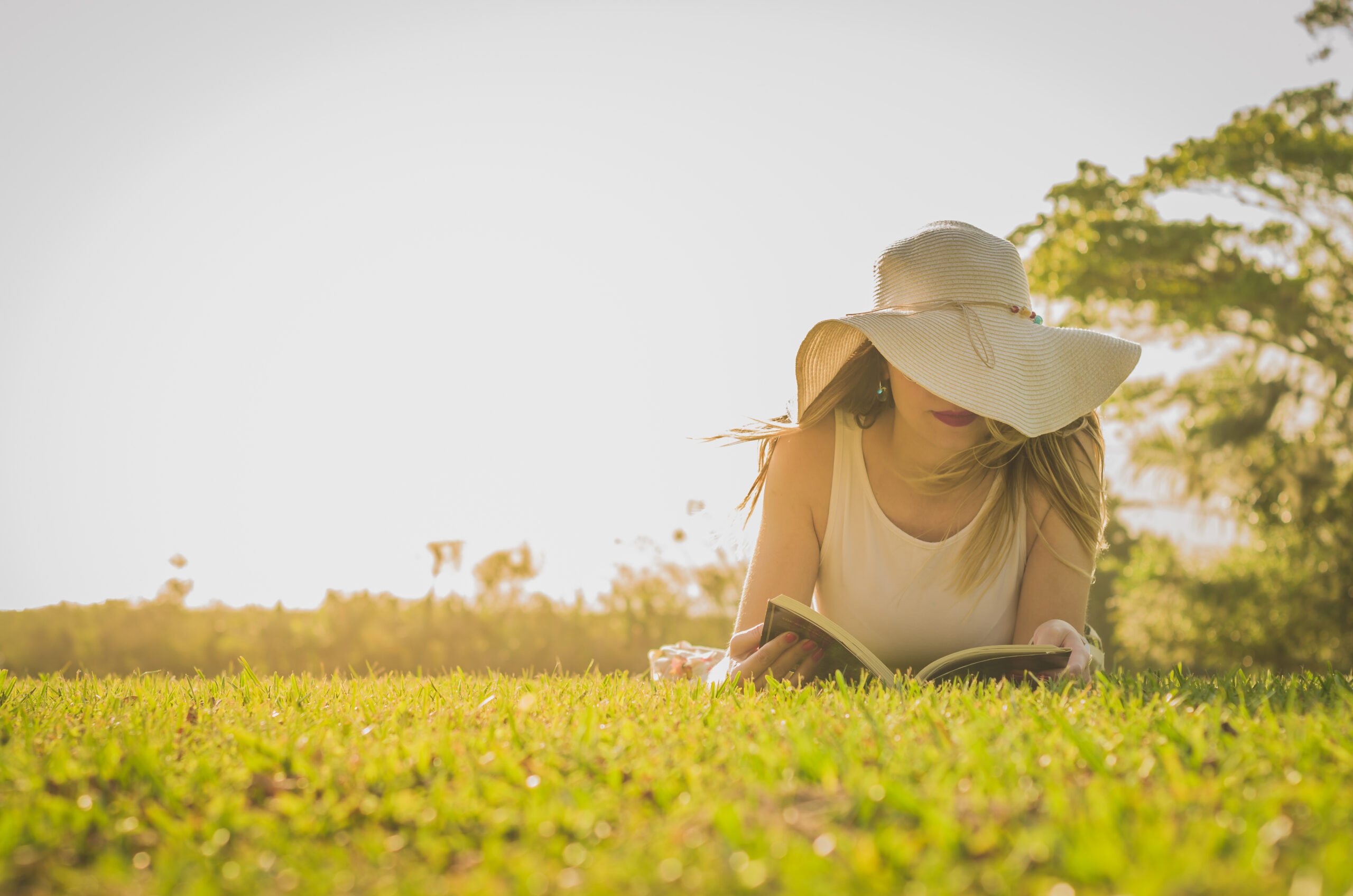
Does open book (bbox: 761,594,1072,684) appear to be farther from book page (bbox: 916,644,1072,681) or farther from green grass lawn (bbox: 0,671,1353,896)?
green grass lawn (bbox: 0,671,1353,896)

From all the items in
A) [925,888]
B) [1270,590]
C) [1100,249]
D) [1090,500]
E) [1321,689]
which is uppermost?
[1100,249]

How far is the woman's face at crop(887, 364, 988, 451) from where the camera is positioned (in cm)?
303

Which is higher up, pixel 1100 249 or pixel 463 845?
pixel 1100 249

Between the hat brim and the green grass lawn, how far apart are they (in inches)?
40.0

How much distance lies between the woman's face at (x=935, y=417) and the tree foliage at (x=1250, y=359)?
7.52m

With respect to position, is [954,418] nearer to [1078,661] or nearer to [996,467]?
[996,467]

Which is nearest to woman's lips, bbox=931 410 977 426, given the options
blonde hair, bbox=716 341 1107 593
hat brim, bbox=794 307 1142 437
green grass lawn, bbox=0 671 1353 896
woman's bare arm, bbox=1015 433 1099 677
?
blonde hair, bbox=716 341 1107 593

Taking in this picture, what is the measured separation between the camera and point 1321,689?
92.0 inches

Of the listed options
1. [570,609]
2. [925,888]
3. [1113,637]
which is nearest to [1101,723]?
[925,888]

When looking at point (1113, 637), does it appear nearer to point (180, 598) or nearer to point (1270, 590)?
point (1270, 590)

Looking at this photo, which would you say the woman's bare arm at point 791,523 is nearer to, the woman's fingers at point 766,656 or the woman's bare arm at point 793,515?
the woman's bare arm at point 793,515

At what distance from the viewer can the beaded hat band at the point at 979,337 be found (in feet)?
9.07

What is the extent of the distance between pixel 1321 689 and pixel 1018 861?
196cm

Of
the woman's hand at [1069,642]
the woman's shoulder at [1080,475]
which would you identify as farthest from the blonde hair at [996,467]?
the woman's hand at [1069,642]
